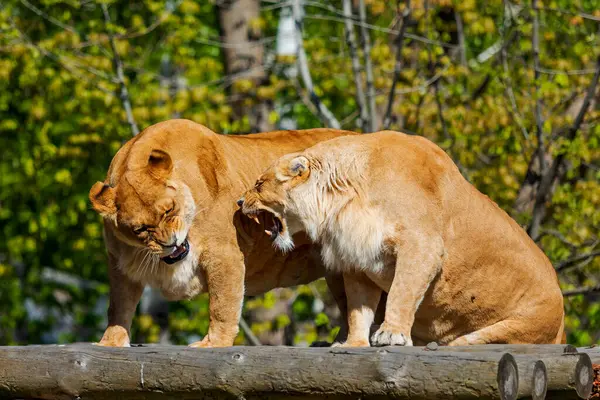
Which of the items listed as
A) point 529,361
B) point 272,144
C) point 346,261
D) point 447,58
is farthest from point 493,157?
point 529,361

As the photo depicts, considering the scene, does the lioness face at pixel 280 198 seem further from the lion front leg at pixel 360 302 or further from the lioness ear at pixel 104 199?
the lioness ear at pixel 104 199

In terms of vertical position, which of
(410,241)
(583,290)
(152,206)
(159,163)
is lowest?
(583,290)

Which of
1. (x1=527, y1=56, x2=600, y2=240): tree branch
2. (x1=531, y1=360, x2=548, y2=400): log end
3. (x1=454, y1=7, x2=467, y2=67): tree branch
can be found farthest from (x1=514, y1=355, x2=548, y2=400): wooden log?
(x1=454, y1=7, x2=467, y2=67): tree branch

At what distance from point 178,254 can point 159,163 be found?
47 centimetres

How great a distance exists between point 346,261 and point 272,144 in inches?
46.9

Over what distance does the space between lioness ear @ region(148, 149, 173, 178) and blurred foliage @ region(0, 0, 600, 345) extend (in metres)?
3.62

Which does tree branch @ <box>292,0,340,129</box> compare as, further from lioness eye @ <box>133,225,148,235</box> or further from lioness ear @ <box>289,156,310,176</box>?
lioness eye @ <box>133,225,148,235</box>

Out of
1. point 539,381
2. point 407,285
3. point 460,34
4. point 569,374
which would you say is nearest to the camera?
point 539,381

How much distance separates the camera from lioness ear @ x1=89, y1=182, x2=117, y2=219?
6.10 m

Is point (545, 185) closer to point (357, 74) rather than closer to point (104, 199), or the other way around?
point (357, 74)

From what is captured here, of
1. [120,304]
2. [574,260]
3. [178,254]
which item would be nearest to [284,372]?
[178,254]

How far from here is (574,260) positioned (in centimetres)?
962

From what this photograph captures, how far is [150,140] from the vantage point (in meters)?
6.25

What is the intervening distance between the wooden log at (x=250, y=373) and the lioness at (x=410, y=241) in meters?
0.66
